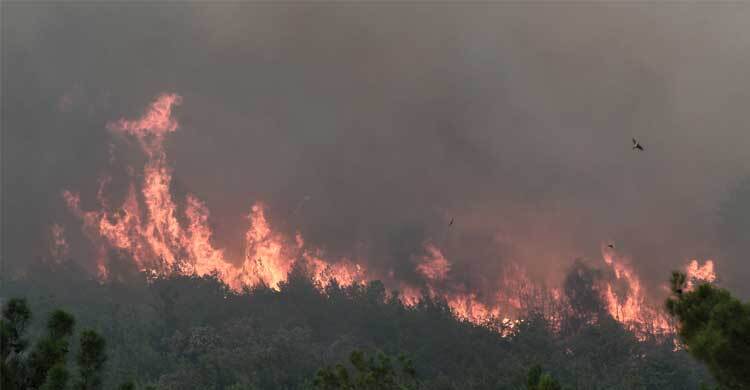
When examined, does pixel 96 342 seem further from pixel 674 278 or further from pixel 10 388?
pixel 674 278

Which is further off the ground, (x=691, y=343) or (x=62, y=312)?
(x=691, y=343)

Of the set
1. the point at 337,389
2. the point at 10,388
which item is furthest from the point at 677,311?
the point at 337,389

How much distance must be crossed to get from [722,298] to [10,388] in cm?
4444

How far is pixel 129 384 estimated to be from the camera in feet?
140

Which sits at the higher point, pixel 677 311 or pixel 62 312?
pixel 677 311

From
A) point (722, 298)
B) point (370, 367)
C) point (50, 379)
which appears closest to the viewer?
point (50, 379)

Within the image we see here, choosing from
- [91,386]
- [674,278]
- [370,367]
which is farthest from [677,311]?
[370,367]

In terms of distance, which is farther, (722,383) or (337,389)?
(337,389)

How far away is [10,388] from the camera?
128 ft

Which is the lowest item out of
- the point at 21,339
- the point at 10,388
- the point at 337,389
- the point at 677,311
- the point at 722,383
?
the point at 10,388

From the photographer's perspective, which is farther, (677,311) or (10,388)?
(677,311)

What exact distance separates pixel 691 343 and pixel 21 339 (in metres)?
43.4

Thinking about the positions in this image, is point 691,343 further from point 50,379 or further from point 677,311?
point 50,379

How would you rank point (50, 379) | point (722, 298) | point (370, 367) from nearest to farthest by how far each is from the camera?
1. point (50, 379)
2. point (722, 298)
3. point (370, 367)
